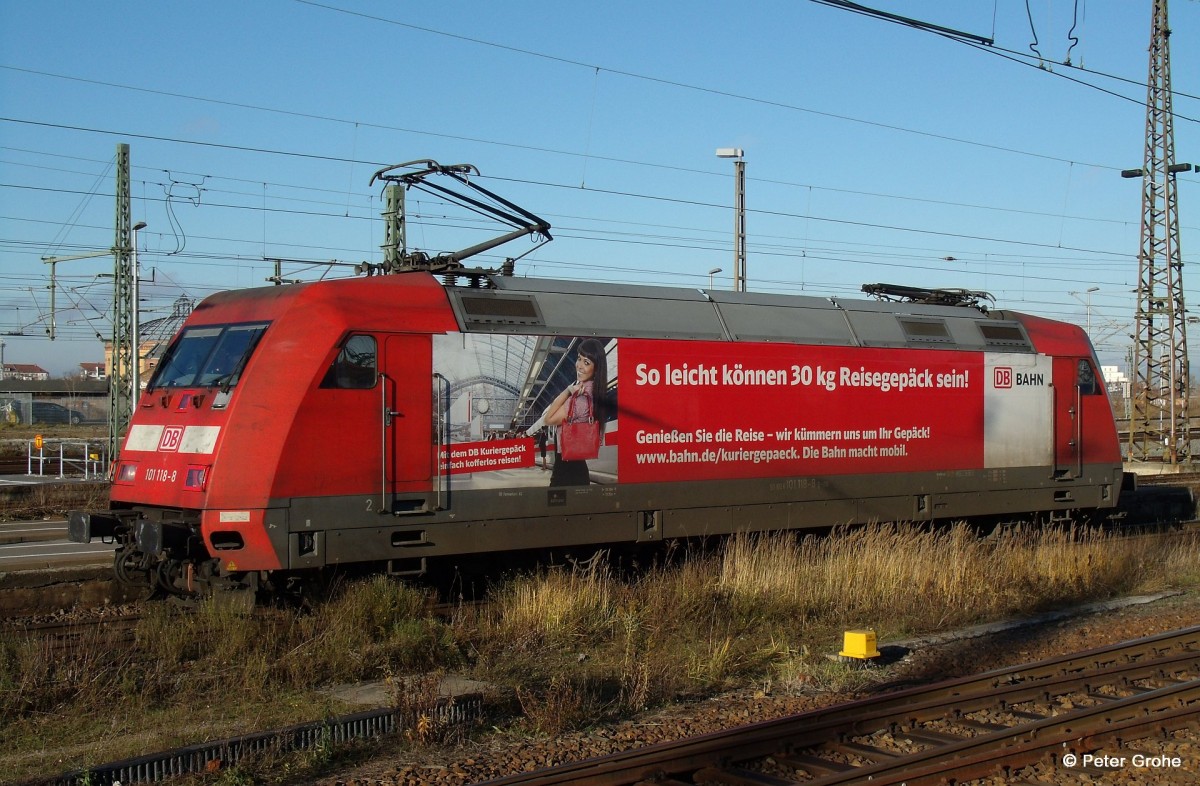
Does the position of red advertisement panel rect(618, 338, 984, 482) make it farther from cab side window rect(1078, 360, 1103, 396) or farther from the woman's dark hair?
cab side window rect(1078, 360, 1103, 396)

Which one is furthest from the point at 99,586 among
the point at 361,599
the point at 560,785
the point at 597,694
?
the point at 560,785

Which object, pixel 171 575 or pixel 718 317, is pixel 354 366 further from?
pixel 718 317

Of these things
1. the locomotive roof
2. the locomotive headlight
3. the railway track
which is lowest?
the railway track

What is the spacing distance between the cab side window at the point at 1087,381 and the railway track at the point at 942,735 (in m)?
8.03

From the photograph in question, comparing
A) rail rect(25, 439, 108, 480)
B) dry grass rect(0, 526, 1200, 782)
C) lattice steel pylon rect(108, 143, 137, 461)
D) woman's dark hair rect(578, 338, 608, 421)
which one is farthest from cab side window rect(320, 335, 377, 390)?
rail rect(25, 439, 108, 480)

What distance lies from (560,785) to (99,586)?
758 cm

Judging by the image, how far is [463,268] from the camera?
11266mm

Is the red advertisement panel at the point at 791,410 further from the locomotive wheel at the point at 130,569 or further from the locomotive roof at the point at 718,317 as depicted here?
the locomotive wheel at the point at 130,569

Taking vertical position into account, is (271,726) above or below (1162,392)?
below

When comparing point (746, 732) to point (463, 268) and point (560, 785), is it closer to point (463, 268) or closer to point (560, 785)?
point (560, 785)

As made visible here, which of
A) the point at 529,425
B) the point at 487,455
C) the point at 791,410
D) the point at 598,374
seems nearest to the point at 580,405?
the point at 598,374

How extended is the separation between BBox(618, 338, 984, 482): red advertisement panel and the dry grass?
992 millimetres

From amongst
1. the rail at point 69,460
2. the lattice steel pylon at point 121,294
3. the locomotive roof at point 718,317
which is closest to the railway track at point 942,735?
the locomotive roof at point 718,317

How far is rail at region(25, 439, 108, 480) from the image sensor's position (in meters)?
27.3
